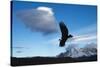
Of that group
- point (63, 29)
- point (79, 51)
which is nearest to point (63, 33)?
point (63, 29)

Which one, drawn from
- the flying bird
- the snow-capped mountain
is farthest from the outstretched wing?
the snow-capped mountain

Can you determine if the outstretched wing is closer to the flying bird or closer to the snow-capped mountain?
the flying bird

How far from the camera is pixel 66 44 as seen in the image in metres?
2.35

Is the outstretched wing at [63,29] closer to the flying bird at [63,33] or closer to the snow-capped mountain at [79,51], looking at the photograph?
the flying bird at [63,33]

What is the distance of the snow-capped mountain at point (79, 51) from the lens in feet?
7.69

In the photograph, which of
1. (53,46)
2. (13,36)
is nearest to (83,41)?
(53,46)

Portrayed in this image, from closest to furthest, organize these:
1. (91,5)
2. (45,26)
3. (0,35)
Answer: (0,35), (45,26), (91,5)

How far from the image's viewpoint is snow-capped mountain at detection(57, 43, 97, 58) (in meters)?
2.34

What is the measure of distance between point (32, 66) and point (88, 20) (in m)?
0.80

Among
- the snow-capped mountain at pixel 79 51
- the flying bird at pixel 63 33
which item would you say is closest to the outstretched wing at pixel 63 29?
the flying bird at pixel 63 33

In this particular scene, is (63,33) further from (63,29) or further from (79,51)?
(79,51)

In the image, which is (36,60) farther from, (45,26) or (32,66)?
(45,26)

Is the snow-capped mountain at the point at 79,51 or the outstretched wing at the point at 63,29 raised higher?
the outstretched wing at the point at 63,29

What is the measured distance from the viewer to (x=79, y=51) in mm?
2383
